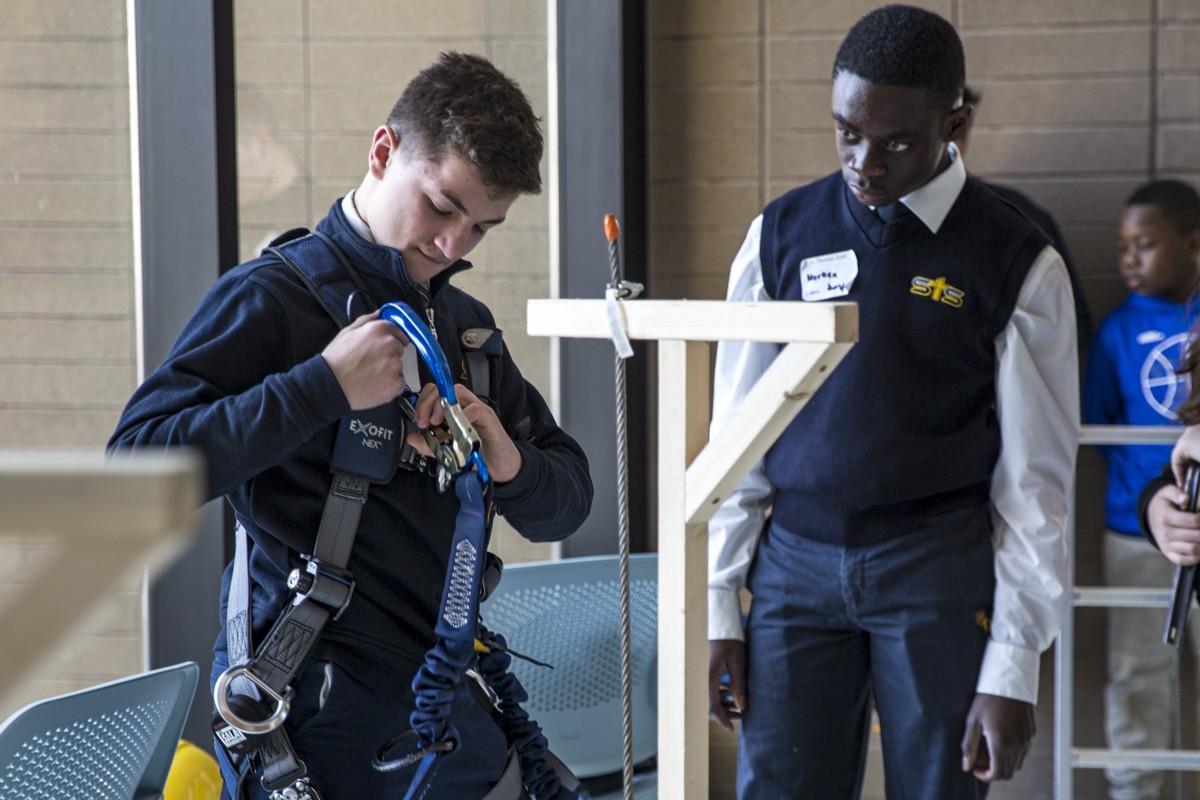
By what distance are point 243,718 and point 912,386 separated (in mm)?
1017

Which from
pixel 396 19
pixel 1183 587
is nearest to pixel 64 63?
pixel 396 19

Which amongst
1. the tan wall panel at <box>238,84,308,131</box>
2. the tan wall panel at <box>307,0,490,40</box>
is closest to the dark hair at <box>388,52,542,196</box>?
the tan wall panel at <box>238,84,308,131</box>

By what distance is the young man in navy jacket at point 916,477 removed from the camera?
165 centimetres

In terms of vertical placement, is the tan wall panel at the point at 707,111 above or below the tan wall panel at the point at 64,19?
above

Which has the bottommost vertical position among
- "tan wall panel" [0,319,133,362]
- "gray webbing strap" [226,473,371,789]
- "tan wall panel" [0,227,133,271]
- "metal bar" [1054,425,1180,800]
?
"metal bar" [1054,425,1180,800]

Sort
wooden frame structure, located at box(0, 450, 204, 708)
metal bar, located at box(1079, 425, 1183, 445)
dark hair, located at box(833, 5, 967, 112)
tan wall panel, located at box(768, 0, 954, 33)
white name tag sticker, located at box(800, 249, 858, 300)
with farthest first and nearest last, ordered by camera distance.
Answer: tan wall panel, located at box(768, 0, 954, 33)
metal bar, located at box(1079, 425, 1183, 445)
white name tag sticker, located at box(800, 249, 858, 300)
dark hair, located at box(833, 5, 967, 112)
wooden frame structure, located at box(0, 450, 204, 708)

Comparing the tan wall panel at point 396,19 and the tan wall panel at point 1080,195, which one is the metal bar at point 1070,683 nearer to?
the tan wall panel at point 1080,195

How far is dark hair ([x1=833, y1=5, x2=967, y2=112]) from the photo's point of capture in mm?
1628

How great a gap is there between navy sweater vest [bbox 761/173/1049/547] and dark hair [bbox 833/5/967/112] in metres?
0.18

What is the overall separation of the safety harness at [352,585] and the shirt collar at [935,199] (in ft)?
2.74

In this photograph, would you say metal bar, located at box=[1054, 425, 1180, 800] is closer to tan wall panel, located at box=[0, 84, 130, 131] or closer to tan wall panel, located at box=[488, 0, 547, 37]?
tan wall panel, located at box=[488, 0, 547, 37]

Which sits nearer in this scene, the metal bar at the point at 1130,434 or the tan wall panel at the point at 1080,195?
the metal bar at the point at 1130,434

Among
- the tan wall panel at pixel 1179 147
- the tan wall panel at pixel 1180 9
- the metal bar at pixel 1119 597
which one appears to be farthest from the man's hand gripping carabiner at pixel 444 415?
the tan wall panel at pixel 1180 9

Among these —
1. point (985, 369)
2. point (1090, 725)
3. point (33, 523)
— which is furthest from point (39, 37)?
point (1090, 725)
